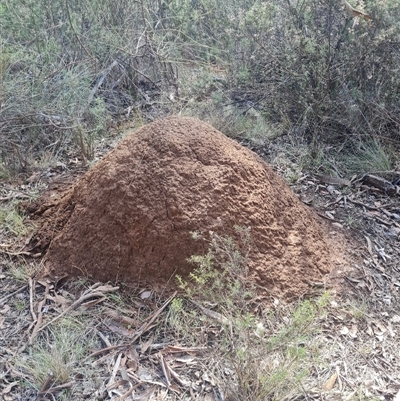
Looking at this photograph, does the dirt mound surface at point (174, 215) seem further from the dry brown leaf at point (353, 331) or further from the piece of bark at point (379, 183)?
the piece of bark at point (379, 183)

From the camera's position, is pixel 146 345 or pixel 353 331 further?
pixel 353 331

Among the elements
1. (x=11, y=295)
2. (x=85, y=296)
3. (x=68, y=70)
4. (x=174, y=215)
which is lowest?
(x=11, y=295)

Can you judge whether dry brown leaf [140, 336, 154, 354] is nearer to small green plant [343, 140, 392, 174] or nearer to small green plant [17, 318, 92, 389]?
small green plant [17, 318, 92, 389]

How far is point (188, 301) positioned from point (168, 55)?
3.46 meters

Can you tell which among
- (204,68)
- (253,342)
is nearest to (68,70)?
(204,68)

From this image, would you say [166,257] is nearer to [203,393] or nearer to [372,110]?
[203,393]

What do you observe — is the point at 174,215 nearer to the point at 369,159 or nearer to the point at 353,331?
the point at 353,331

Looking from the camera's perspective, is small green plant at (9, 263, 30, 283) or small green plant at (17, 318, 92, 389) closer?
small green plant at (17, 318, 92, 389)

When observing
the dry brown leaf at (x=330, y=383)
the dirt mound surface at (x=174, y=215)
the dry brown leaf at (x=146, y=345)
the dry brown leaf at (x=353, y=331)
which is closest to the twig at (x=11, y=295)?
the dirt mound surface at (x=174, y=215)

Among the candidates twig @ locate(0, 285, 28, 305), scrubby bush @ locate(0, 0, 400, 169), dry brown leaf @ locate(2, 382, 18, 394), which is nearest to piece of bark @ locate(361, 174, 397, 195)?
scrubby bush @ locate(0, 0, 400, 169)

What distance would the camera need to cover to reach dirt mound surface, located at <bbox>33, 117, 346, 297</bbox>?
2365 mm

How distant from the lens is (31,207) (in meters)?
3.03

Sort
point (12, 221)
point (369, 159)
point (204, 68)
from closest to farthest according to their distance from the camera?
point (12, 221), point (369, 159), point (204, 68)

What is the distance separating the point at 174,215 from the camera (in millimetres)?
2363
